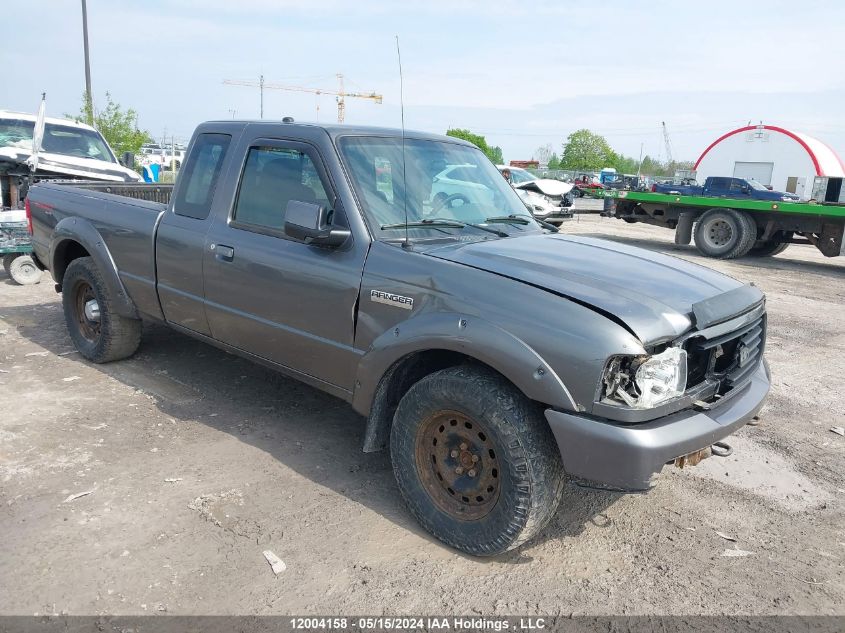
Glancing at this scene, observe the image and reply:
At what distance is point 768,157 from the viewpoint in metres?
30.3

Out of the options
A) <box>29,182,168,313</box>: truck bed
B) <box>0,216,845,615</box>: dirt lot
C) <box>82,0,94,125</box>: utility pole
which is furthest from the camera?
<box>82,0,94,125</box>: utility pole

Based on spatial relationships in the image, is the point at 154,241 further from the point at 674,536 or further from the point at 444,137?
the point at 674,536

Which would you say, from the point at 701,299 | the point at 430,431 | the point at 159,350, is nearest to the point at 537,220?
the point at 701,299

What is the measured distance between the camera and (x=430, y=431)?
3.24 m

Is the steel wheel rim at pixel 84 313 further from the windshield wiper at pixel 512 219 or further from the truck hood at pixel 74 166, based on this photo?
the truck hood at pixel 74 166

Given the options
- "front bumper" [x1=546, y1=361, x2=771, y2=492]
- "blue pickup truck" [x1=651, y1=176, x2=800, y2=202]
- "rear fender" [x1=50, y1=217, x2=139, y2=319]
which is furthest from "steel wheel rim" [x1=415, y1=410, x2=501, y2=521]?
"blue pickup truck" [x1=651, y1=176, x2=800, y2=202]

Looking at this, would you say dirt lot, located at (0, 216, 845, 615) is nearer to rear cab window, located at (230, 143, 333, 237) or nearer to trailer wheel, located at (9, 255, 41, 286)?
rear cab window, located at (230, 143, 333, 237)

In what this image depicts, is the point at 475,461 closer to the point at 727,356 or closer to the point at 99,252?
the point at 727,356

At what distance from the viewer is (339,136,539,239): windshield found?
11.9 feet

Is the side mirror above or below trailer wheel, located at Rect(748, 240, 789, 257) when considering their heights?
above

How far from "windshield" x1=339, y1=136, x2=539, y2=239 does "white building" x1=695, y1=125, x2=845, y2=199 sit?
28958 millimetres

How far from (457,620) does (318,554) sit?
74 centimetres

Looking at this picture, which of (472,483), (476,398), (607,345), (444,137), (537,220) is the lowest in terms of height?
(472,483)

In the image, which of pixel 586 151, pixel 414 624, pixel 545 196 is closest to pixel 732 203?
pixel 545 196
